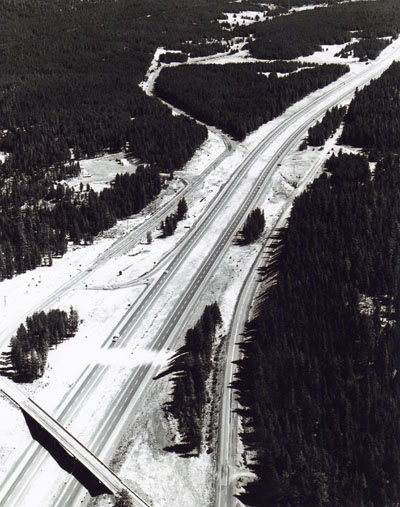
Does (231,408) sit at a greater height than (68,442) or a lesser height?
greater

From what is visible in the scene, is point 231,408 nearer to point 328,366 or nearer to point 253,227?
point 328,366

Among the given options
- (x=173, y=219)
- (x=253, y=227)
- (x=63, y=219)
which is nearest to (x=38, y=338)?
(x=63, y=219)

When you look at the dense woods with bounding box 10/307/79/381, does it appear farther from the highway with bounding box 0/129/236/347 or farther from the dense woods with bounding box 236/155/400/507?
the dense woods with bounding box 236/155/400/507

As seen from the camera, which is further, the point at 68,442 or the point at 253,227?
the point at 253,227

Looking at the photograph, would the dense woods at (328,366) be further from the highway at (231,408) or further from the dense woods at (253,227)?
the dense woods at (253,227)

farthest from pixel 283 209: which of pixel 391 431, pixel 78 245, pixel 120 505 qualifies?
pixel 120 505

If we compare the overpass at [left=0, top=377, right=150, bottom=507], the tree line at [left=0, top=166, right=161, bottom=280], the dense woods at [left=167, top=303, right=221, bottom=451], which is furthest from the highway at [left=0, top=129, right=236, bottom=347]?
the dense woods at [left=167, top=303, right=221, bottom=451]
